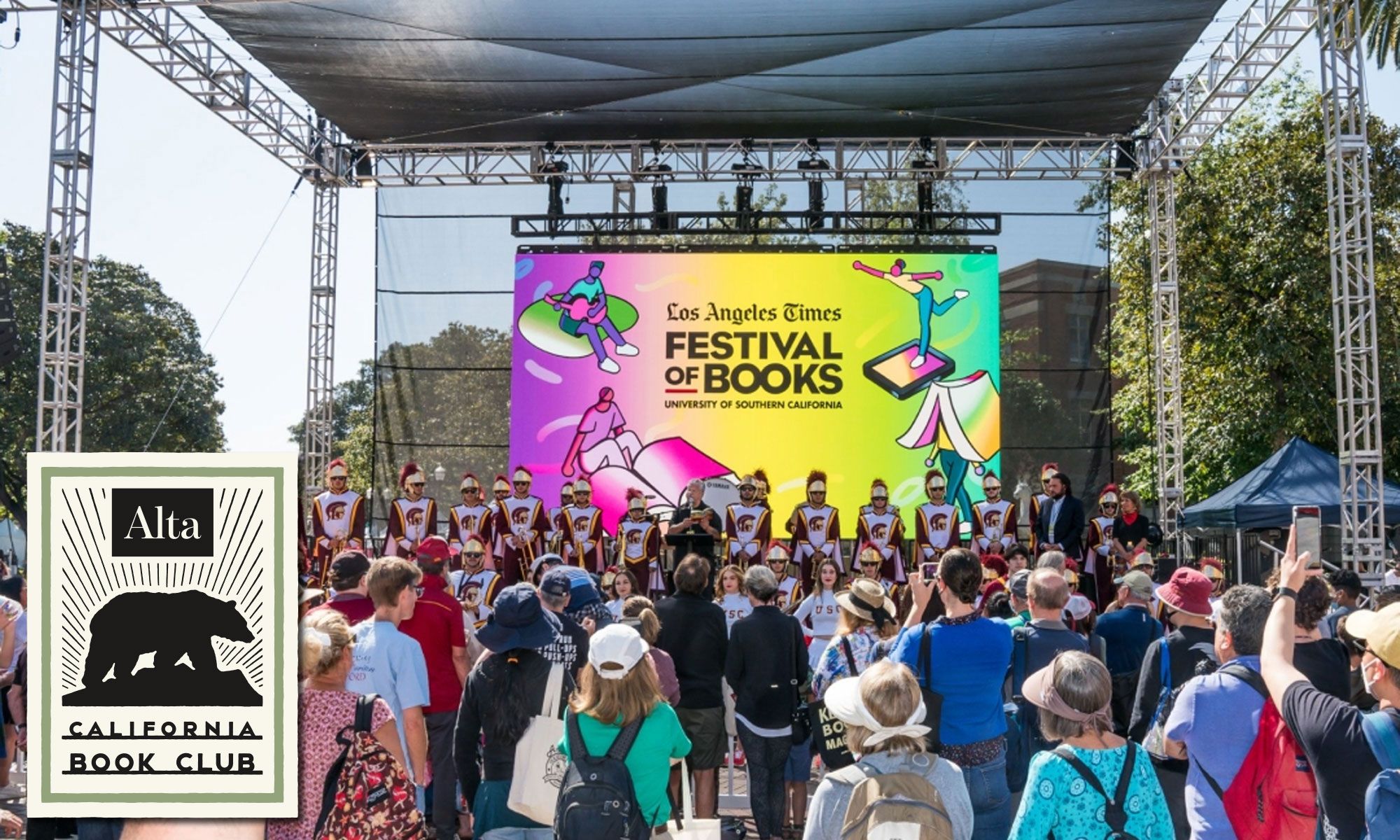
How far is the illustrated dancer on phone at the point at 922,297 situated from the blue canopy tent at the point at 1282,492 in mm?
3476

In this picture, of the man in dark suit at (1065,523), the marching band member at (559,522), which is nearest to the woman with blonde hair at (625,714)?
the man in dark suit at (1065,523)

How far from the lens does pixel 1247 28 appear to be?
1191 cm

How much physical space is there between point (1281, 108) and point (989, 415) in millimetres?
10218

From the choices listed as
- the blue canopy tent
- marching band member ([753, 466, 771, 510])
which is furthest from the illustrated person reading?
the blue canopy tent

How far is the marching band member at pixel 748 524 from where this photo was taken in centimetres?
1329

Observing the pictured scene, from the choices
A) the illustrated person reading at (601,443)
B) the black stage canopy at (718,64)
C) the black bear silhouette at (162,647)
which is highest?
the black stage canopy at (718,64)

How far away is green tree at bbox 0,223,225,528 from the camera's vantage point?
85.4ft

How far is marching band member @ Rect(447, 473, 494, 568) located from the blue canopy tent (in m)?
7.32

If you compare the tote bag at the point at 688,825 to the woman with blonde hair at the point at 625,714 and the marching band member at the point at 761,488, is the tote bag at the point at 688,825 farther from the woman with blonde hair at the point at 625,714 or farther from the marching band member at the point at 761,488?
the marching band member at the point at 761,488

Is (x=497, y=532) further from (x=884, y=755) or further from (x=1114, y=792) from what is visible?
(x=1114, y=792)

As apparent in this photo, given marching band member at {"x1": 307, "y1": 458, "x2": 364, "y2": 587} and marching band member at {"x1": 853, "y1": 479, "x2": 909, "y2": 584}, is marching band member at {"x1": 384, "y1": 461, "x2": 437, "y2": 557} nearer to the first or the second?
marching band member at {"x1": 307, "y1": 458, "x2": 364, "y2": 587}

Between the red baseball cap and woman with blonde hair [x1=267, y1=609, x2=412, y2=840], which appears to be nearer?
woman with blonde hair [x1=267, y1=609, x2=412, y2=840]

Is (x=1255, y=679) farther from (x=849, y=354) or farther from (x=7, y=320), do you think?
(x=849, y=354)

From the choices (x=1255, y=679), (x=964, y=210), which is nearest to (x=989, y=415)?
(x=964, y=210)
